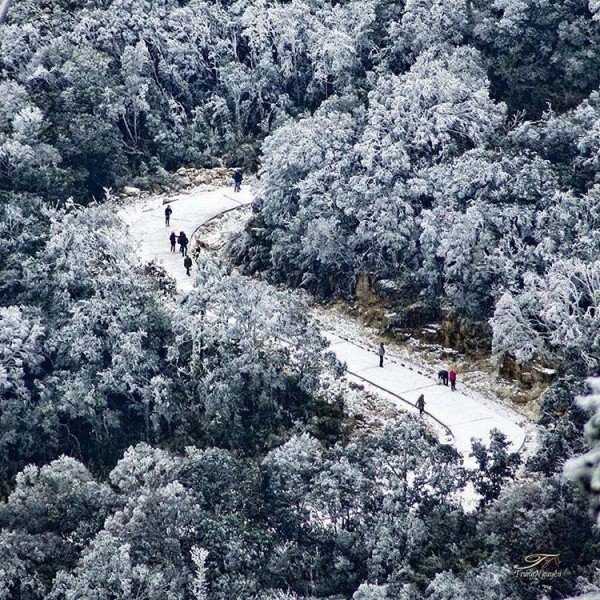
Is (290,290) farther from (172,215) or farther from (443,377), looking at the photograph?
(443,377)

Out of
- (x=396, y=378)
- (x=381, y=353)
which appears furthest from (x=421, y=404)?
(x=381, y=353)

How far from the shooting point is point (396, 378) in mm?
46000

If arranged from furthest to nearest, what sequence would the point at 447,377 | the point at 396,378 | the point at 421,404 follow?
the point at 396,378 → the point at 447,377 → the point at 421,404

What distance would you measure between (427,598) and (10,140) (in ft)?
105

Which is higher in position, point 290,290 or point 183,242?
point 183,242

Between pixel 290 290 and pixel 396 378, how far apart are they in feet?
28.1

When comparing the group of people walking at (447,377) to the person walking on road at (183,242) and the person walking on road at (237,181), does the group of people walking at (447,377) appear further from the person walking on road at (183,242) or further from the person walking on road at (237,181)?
the person walking on road at (237,181)

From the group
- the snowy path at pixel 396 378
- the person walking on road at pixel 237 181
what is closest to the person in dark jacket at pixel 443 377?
the snowy path at pixel 396 378

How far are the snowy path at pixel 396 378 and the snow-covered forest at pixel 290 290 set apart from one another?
1.02 meters

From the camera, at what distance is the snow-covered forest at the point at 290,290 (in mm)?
33750

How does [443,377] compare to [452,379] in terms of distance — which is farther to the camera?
[443,377]

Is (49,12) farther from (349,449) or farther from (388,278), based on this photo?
(349,449)

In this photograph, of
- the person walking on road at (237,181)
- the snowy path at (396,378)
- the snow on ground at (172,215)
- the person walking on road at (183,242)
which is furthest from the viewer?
the person walking on road at (237,181)

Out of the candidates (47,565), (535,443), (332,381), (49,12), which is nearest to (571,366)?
(535,443)
